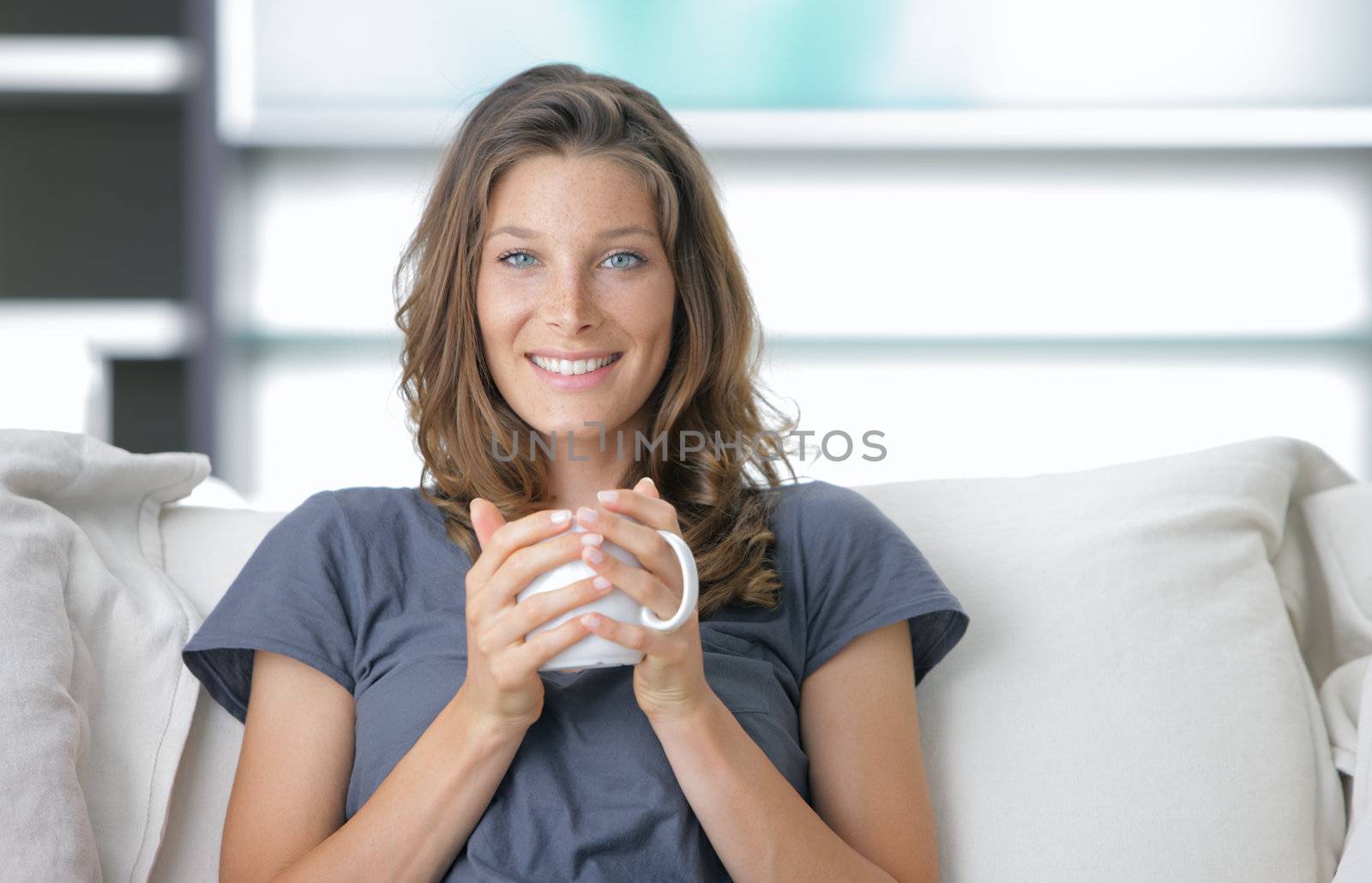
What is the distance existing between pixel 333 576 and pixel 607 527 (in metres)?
0.43

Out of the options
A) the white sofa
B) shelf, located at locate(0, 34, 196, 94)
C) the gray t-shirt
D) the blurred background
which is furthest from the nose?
shelf, located at locate(0, 34, 196, 94)

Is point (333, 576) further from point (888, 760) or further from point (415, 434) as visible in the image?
point (888, 760)

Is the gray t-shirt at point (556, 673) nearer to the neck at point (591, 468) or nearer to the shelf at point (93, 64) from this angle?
the neck at point (591, 468)

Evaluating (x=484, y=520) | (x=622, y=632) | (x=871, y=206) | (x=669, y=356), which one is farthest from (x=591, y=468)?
(x=871, y=206)

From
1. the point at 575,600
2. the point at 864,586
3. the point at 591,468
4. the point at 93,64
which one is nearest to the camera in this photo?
the point at 575,600

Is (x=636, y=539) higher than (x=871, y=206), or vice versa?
(x=871, y=206)

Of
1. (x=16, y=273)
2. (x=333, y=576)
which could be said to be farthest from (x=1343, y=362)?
(x=16, y=273)

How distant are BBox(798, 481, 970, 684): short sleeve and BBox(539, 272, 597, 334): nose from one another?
30 centimetres

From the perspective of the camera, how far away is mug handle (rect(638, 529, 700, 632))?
0.90m

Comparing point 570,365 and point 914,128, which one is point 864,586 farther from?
point 914,128

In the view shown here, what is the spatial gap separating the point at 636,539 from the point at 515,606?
0.33 feet

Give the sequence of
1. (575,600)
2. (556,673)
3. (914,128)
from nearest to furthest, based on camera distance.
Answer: (575,600), (556,673), (914,128)

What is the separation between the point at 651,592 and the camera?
912 millimetres

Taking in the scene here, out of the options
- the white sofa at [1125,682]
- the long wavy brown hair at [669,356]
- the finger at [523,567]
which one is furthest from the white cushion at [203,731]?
the finger at [523,567]
